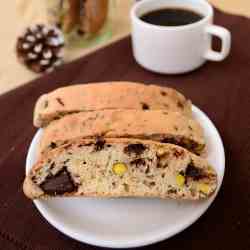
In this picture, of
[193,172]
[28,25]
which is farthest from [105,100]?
[28,25]

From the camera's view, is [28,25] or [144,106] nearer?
[144,106]

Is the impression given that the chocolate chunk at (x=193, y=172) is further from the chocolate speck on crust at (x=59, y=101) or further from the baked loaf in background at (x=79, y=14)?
the baked loaf in background at (x=79, y=14)

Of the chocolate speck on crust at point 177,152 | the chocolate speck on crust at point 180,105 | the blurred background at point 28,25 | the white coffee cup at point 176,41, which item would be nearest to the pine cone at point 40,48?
the blurred background at point 28,25

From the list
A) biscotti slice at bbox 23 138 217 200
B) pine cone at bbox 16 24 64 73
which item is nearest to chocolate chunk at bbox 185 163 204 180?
biscotti slice at bbox 23 138 217 200

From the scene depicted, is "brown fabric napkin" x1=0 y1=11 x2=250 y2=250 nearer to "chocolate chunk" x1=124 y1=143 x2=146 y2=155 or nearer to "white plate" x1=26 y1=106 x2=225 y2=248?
"white plate" x1=26 y1=106 x2=225 y2=248

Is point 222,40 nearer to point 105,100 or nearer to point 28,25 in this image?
point 105,100

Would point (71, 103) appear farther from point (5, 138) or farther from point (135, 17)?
point (135, 17)
